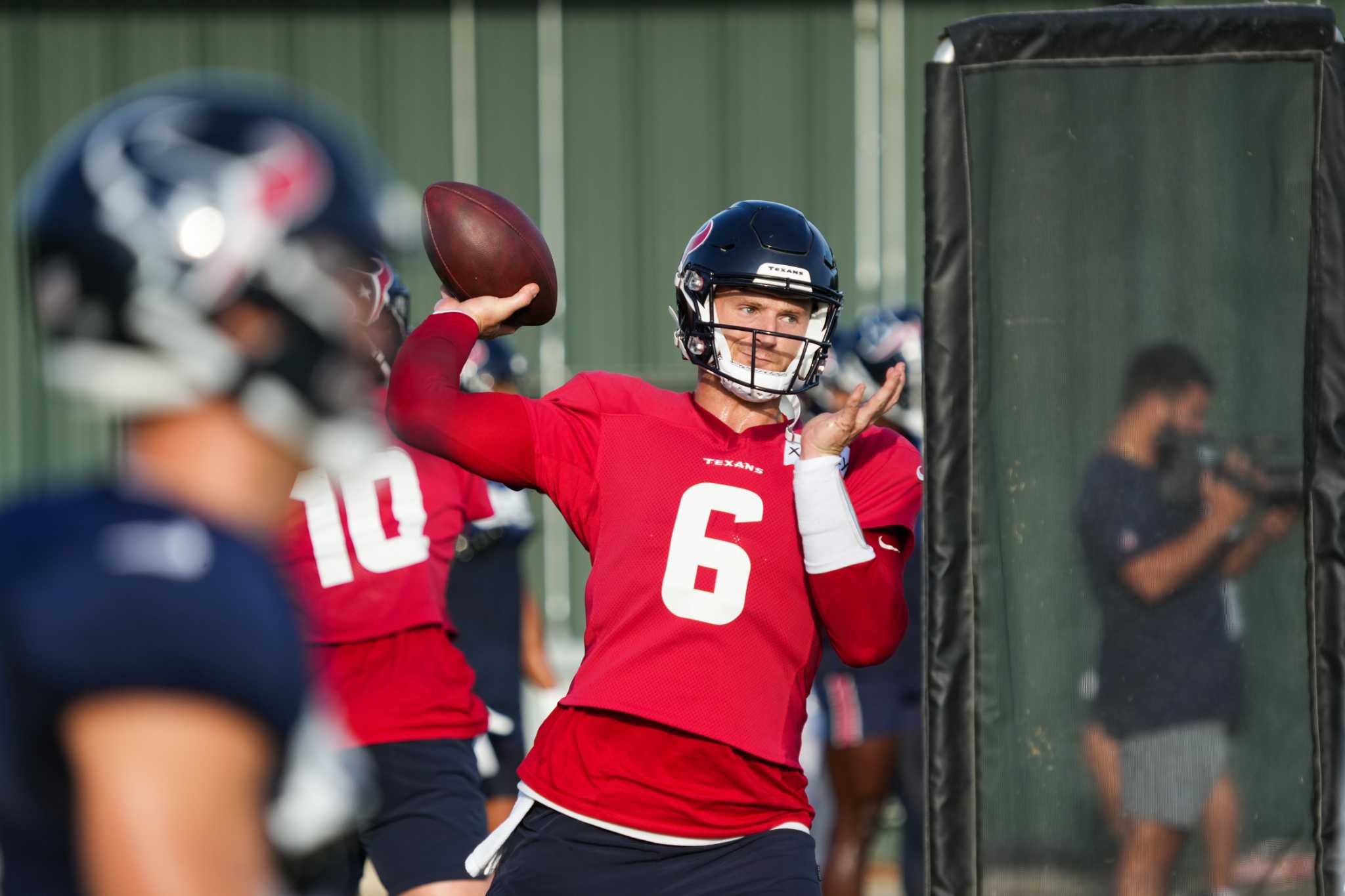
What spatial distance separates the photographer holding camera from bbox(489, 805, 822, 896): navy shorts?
58 cm

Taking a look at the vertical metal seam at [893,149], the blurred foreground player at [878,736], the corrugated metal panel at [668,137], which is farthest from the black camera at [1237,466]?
the corrugated metal panel at [668,137]

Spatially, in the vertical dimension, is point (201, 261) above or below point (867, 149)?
below

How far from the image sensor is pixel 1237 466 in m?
2.84

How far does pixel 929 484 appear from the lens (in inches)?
112

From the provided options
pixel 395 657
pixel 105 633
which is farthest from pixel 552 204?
pixel 105 633

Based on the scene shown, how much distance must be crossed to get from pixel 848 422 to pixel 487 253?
2.92 ft

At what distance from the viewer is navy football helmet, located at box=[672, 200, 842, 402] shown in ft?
10.6

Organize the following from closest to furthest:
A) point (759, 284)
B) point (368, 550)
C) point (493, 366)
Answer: point (759, 284) < point (368, 550) < point (493, 366)

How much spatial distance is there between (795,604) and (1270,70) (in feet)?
4.18

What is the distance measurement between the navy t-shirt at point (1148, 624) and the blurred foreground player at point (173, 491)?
5.61 ft

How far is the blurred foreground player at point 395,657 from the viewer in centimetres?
422

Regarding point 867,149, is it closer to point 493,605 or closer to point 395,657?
point 493,605

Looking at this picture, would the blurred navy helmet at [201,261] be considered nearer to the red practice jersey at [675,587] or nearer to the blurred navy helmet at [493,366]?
the red practice jersey at [675,587]

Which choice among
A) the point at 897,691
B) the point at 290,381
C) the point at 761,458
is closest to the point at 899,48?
the point at 897,691
